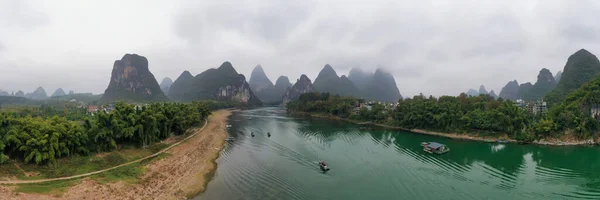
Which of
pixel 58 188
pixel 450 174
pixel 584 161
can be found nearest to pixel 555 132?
pixel 584 161

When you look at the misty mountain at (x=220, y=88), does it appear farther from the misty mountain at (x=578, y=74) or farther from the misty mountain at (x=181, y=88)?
the misty mountain at (x=578, y=74)

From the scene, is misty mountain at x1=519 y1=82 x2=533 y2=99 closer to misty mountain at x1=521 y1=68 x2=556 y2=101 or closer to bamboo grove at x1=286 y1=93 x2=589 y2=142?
misty mountain at x1=521 y1=68 x2=556 y2=101

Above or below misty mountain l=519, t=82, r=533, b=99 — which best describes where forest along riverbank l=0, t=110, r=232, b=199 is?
below

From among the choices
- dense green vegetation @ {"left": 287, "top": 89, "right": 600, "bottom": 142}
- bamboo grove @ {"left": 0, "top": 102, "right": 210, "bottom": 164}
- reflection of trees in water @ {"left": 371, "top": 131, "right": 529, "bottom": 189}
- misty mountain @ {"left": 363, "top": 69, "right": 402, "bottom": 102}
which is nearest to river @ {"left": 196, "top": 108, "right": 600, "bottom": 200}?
reflection of trees in water @ {"left": 371, "top": 131, "right": 529, "bottom": 189}

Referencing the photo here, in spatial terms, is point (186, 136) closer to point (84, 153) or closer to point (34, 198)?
point (84, 153)

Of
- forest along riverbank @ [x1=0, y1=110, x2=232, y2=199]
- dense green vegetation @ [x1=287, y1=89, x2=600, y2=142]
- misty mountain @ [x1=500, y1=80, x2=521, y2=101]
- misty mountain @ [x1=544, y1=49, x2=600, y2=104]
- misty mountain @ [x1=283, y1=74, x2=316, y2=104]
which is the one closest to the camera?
forest along riverbank @ [x1=0, y1=110, x2=232, y2=199]

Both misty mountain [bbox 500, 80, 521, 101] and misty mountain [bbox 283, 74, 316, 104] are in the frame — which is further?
misty mountain [bbox 283, 74, 316, 104]

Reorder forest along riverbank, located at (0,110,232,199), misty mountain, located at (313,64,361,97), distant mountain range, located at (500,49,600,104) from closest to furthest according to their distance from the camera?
forest along riverbank, located at (0,110,232,199)
distant mountain range, located at (500,49,600,104)
misty mountain, located at (313,64,361,97)

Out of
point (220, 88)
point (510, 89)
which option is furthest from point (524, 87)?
point (220, 88)
